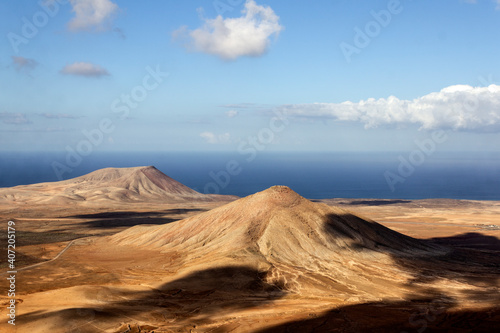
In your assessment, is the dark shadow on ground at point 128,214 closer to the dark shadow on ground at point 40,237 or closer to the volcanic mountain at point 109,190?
the dark shadow on ground at point 40,237

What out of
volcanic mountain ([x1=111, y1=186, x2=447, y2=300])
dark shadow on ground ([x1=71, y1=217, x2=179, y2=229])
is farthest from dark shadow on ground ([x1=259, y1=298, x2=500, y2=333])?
dark shadow on ground ([x1=71, y1=217, x2=179, y2=229])

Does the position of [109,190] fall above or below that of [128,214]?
above

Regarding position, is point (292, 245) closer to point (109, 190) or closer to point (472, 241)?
point (472, 241)

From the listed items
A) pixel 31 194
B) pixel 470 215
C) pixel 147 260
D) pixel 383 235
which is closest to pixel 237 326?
pixel 147 260

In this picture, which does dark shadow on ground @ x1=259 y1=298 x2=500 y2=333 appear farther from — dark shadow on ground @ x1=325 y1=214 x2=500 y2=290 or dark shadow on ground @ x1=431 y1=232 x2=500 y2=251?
dark shadow on ground @ x1=431 y1=232 x2=500 y2=251

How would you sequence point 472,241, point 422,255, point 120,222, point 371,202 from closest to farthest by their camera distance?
point 422,255 → point 472,241 → point 120,222 → point 371,202

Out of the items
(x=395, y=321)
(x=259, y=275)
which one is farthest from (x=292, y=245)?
(x=395, y=321)
